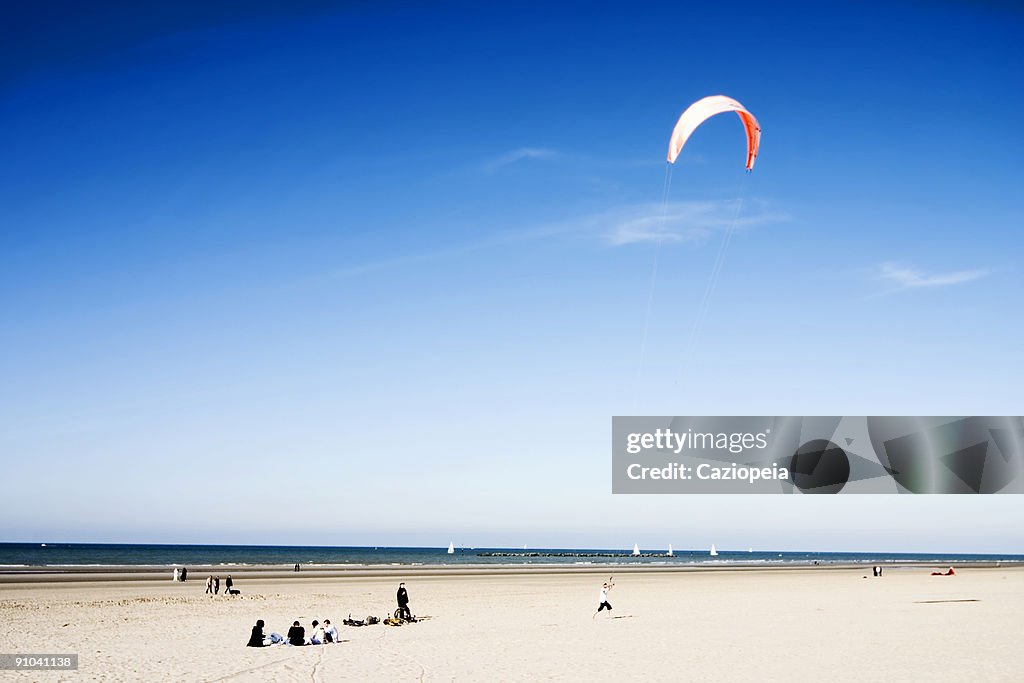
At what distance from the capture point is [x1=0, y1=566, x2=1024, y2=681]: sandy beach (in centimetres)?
1368

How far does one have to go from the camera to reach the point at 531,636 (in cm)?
1852

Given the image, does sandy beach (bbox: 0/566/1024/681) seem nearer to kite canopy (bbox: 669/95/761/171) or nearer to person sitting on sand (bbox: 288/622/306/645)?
person sitting on sand (bbox: 288/622/306/645)

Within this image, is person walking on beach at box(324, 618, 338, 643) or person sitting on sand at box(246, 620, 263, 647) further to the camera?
person walking on beach at box(324, 618, 338, 643)

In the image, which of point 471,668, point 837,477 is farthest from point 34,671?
point 837,477

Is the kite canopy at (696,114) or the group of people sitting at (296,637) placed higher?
the kite canopy at (696,114)

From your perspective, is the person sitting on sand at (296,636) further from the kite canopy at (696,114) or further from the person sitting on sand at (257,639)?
the kite canopy at (696,114)

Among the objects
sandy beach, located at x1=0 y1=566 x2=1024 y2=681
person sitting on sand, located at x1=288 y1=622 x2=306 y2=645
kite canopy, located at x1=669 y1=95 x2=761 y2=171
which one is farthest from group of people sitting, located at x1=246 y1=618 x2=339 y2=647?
kite canopy, located at x1=669 y1=95 x2=761 y2=171

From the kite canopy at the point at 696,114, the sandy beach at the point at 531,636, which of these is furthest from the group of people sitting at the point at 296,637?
the kite canopy at the point at 696,114

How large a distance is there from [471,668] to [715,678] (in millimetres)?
4227

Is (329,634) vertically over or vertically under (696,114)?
under

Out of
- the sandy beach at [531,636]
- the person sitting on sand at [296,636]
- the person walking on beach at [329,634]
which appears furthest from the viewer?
the person walking on beach at [329,634]

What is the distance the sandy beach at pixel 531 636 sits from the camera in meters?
13.7

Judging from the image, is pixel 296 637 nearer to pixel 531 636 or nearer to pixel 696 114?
pixel 531 636

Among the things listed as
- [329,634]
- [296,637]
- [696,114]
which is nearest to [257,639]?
[296,637]
